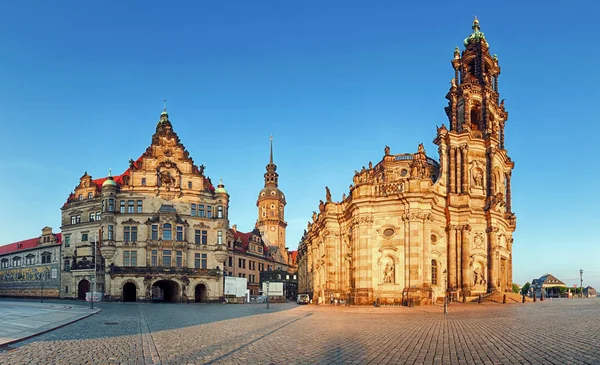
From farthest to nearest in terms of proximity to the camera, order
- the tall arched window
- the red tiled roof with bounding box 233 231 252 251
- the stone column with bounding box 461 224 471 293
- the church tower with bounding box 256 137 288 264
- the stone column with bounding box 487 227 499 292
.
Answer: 1. the church tower with bounding box 256 137 288 264
2. the red tiled roof with bounding box 233 231 252 251
3. the tall arched window
4. the stone column with bounding box 487 227 499 292
5. the stone column with bounding box 461 224 471 293

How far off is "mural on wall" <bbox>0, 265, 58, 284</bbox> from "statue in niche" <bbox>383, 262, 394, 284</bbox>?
51.0 metres

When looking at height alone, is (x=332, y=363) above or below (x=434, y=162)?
below

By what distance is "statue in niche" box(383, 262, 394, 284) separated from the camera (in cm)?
4778

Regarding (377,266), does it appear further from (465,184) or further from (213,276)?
(213,276)

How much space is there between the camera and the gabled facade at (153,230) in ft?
210

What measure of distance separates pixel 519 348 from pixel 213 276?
56.3 meters

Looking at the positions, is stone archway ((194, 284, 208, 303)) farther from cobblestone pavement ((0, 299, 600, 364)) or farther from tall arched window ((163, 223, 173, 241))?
cobblestone pavement ((0, 299, 600, 364))

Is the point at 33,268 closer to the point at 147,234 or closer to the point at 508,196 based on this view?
the point at 147,234

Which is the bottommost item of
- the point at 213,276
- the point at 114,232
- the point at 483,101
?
the point at 213,276

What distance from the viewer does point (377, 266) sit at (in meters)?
48.5

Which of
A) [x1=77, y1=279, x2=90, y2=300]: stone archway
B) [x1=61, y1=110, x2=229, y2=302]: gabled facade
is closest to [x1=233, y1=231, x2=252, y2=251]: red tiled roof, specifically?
[x1=61, y1=110, x2=229, y2=302]: gabled facade

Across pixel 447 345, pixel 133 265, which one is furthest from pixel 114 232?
pixel 447 345

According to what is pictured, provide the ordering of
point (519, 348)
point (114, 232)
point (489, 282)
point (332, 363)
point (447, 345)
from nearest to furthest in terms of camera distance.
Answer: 1. point (332, 363)
2. point (519, 348)
3. point (447, 345)
4. point (489, 282)
5. point (114, 232)

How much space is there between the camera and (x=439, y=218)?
172ft
